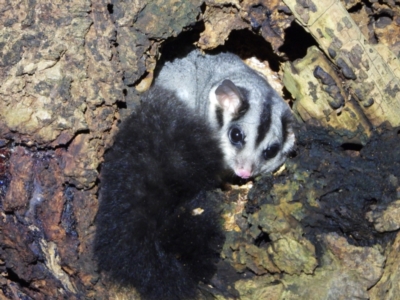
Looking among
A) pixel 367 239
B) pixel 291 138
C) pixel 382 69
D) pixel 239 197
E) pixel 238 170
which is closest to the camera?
pixel 367 239

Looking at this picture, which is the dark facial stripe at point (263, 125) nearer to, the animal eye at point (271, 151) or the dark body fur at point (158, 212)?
the animal eye at point (271, 151)

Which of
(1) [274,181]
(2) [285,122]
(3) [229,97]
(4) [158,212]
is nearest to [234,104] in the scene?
(3) [229,97]

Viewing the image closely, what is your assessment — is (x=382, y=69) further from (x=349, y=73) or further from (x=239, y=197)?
(x=239, y=197)

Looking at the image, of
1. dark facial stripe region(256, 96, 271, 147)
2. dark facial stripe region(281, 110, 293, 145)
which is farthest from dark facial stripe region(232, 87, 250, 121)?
dark facial stripe region(281, 110, 293, 145)

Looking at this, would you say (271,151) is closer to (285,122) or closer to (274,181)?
(285,122)

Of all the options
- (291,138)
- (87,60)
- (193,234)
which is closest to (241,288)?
(193,234)

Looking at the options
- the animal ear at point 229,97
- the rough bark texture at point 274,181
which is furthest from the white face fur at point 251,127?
the rough bark texture at point 274,181

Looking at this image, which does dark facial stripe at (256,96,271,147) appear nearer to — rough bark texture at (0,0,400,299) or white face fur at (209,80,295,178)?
white face fur at (209,80,295,178)
